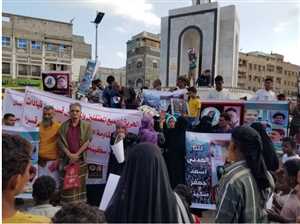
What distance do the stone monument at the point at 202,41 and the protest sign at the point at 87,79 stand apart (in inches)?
615

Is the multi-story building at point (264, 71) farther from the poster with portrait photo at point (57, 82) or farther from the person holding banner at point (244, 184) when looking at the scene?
the person holding banner at point (244, 184)

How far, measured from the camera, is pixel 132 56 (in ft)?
247

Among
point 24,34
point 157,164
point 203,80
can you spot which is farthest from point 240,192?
point 24,34

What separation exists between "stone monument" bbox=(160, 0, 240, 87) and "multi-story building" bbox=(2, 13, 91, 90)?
32.2 meters

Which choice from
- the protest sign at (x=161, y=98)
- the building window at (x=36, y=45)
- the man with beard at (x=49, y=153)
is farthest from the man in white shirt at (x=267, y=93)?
the building window at (x=36, y=45)

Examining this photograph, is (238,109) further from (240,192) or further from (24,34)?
(24,34)

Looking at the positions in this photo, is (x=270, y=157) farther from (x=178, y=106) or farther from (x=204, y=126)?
(x=178, y=106)

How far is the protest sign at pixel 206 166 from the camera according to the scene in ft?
19.1

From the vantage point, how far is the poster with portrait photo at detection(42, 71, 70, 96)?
7238 millimetres

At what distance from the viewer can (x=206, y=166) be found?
19.3 feet

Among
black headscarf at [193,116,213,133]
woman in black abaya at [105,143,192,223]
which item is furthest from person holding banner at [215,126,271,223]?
black headscarf at [193,116,213,133]

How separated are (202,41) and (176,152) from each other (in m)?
19.8

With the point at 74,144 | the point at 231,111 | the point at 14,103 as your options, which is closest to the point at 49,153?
the point at 74,144

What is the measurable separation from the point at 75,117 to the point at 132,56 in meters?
70.3
